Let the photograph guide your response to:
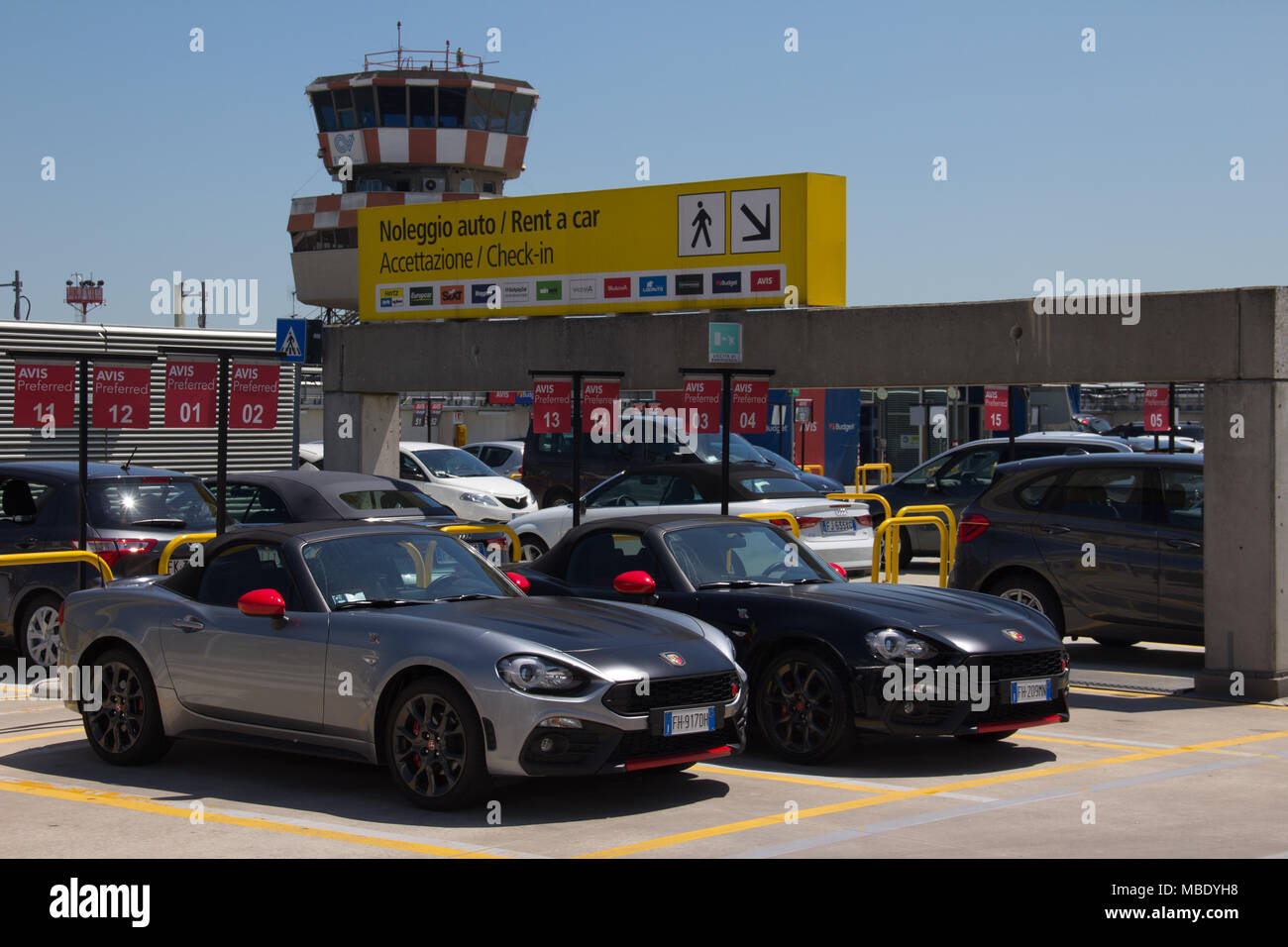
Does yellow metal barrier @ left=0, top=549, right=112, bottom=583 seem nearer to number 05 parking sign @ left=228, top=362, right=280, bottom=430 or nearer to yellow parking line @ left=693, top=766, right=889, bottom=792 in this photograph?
number 05 parking sign @ left=228, top=362, right=280, bottom=430

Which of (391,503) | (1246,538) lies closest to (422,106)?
(391,503)

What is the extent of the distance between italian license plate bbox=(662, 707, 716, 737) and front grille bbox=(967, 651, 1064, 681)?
5.75 ft

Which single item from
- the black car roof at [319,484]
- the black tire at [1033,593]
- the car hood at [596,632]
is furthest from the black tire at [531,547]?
the car hood at [596,632]

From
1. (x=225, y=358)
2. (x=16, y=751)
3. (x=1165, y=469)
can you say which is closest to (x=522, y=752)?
(x=16, y=751)

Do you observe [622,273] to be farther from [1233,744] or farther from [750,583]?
[1233,744]

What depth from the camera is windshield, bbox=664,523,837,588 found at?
10.1 metres

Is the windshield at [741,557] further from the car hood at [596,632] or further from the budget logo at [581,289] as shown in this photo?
the budget logo at [581,289]

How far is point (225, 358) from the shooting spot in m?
12.8

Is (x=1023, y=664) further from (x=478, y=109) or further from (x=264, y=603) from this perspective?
(x=478, y=109)

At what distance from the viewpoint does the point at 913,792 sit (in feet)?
27.3

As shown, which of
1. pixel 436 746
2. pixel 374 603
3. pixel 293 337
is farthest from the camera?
pixel 293 337

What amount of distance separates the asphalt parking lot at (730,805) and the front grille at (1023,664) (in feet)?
1.76

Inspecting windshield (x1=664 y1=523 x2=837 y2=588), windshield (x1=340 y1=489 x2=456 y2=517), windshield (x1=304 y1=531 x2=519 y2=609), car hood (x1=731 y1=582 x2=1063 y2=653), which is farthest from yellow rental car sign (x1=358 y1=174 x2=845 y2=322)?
windshield (x1=304 y1=531 x2=519 y2=609)

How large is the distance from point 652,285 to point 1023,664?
780cm
